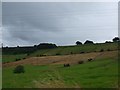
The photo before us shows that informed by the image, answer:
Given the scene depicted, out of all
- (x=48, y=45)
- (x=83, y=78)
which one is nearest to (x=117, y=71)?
(x=83, y=78)

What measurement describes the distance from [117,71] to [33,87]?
51.0 feet

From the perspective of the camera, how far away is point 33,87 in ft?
98.8

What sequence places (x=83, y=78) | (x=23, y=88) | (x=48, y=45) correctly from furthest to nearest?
(x=48, y=45), (x=83, y=78), (x=23, y=88)

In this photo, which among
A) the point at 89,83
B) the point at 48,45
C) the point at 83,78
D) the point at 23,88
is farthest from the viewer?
Answer: the point at 48,45

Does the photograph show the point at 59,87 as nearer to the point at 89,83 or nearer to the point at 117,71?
the point at 89,83

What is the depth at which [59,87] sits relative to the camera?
1136 inches

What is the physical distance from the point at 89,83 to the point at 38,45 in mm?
102616

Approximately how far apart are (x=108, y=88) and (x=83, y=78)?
8.25 m

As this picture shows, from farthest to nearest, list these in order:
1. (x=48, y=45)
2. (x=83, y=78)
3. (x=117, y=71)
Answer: (x=48, y=45) → (x=117, y=71) → (x=83, y=78)

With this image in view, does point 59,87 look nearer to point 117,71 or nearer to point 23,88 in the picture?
point 23,88

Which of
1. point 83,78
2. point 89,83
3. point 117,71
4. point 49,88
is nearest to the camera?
point 49,88

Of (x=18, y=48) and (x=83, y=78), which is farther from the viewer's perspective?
(x=18, y=48)

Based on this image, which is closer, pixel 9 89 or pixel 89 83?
pixel 9 89

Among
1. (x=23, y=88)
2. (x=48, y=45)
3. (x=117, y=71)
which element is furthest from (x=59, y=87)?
(x=48, y=45)
